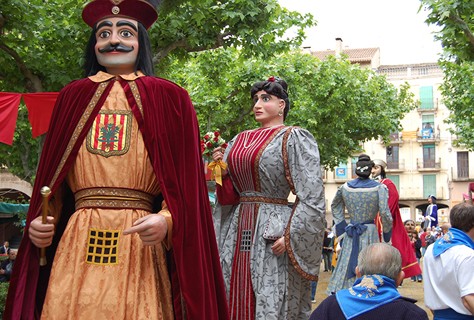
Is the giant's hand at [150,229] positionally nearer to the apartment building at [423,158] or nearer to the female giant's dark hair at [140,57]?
the female giant's dark hair at [140,57]

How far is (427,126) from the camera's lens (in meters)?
58.1

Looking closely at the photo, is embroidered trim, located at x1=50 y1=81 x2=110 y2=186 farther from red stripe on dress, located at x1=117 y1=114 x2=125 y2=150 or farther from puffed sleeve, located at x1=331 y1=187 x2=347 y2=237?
puffed sleeve, located at x1=331 y1=187 x2=347 y2=237

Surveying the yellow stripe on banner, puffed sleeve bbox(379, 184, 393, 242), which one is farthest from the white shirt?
the yellow stripe on banner

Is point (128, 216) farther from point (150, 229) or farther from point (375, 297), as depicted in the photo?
point (375, 297)

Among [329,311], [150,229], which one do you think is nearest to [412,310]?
[329,311]

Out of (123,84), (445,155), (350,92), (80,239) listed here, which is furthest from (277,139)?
(445,155)

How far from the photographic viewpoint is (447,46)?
11.9m

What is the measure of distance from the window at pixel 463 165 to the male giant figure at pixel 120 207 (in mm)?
55726

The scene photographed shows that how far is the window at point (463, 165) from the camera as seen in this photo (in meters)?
56.3

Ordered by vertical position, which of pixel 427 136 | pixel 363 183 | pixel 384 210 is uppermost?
pixel 427 136

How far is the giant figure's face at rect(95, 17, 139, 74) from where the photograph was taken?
3.87 m

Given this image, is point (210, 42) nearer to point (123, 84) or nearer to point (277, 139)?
point (277, 139)

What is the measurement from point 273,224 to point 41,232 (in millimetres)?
2226

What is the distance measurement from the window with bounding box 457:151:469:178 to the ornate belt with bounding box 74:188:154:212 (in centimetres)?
5597
